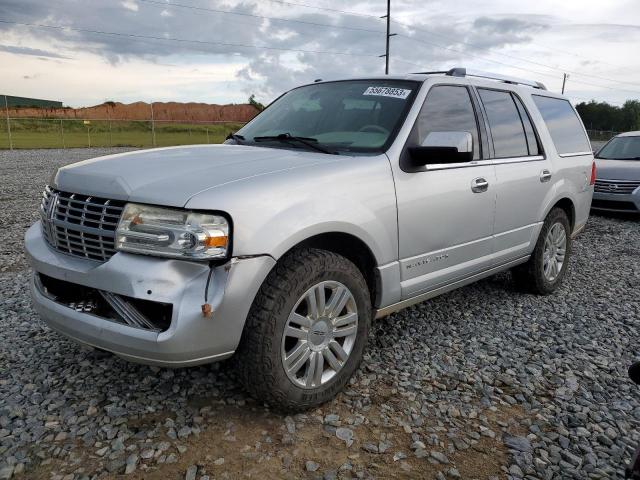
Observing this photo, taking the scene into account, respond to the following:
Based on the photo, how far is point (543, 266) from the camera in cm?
477

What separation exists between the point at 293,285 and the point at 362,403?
873 millimetres

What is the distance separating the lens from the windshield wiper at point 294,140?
10.6 ft

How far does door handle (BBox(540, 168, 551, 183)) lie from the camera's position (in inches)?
175

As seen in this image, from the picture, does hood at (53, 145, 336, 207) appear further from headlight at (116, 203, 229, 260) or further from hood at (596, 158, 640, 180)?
hood at (596, 158, 640, 180)

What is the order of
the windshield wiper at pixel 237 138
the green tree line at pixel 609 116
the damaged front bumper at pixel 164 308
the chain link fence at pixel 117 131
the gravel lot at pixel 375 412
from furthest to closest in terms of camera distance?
the green tree line at pixel 609 116 → the chain link fence at pixel 117 131 → the windshield wiper at pixel 237 138 → the gravel lot at pixel 375 412 → the damaged front bumper at pixel 164 308

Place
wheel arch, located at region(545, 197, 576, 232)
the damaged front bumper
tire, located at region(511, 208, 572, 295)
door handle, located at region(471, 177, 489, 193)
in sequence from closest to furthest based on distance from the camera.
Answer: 1. the damaged front bumper
2. door handle, located at region(471, 177, 489, 193)
3. tire, located at region(511, 208, 572, 295)
4. wheel arch, located at region(545, 197, 576, 232)

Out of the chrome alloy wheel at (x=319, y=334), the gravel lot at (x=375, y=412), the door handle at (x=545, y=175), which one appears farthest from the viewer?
the door handle at (x=545, y=175)

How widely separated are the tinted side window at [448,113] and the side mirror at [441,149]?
8.3 inches

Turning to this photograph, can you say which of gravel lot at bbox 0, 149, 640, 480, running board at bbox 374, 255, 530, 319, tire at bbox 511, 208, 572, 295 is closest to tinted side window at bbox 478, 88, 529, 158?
tire at bbox 511, 208, 572, 295

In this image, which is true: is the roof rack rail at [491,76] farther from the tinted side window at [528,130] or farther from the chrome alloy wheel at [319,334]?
the chrome alloy wheel at [319,334]

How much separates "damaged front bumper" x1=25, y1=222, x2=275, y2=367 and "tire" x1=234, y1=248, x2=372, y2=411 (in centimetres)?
11

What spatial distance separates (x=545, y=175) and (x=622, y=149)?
7424 mm

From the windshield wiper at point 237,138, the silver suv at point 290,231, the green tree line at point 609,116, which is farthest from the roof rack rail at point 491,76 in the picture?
the green tree line at point 609,116

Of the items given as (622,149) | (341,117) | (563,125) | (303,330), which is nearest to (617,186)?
(622,149)
